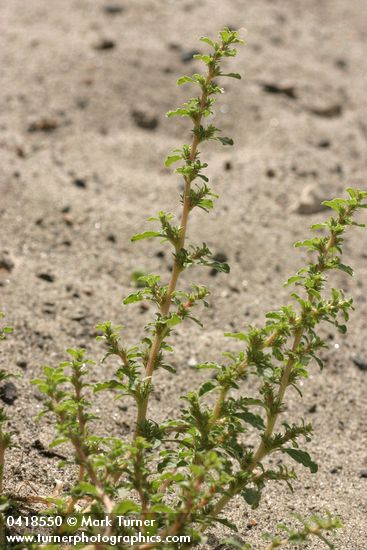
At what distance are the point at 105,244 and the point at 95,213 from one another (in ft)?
0.98

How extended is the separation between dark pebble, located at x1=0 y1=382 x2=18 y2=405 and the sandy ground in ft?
0.12

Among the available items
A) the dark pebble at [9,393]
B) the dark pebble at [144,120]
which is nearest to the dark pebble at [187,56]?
the dark pebble at [144,120]

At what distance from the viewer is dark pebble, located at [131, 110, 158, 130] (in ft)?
17.9

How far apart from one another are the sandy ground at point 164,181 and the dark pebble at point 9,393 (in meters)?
0.04

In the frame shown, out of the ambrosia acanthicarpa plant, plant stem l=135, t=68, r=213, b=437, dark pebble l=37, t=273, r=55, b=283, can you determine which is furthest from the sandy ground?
plant stem l=135, t=68, r=213, b=437

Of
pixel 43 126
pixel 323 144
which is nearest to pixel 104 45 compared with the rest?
pixel 43 126

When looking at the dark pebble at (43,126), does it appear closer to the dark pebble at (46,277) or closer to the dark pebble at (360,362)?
the dark pebble at (46,277)

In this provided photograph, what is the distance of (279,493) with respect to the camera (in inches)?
118

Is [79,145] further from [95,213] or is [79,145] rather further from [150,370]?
[150,370]

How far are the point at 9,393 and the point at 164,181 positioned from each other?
227cm

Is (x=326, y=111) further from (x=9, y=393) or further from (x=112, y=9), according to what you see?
(x=9, y=393)

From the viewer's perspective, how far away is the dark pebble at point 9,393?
3.06 meters

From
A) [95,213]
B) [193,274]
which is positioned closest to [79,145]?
[95,213]

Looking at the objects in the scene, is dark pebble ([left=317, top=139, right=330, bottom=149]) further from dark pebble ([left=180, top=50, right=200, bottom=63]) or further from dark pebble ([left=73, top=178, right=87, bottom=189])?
dark pebble ([left=73, top=178, right=87, bottom=189])
